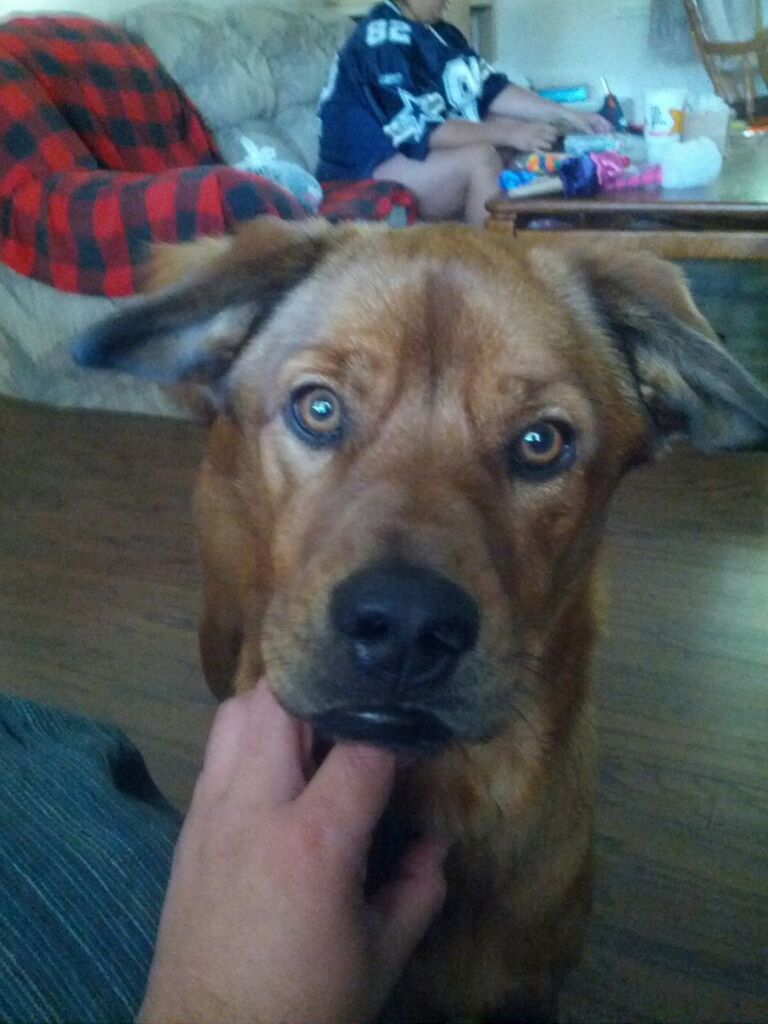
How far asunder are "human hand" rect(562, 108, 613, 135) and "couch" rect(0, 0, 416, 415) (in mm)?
1294

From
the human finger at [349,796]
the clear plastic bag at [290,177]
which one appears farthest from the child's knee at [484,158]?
the human finger at [349,796]

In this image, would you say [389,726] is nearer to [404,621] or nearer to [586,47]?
[404,621]

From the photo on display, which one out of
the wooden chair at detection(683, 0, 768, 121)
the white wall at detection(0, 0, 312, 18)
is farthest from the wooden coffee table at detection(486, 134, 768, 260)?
the wooden chair at detection(683, 0, 768, 121)

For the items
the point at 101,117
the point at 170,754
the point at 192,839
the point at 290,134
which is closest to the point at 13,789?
the point at 192,839

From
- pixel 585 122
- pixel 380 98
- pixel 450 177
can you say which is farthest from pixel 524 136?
pixel 585 122

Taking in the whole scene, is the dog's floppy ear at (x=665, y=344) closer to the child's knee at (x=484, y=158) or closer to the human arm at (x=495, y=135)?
the child's knee at (x=484, y=158)

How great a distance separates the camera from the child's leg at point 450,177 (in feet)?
12.1

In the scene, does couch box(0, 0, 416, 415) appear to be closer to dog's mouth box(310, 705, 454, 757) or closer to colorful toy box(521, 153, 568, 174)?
colorful toy box(521, 153, 568, 174)

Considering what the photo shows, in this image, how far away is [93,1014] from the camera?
59 cm

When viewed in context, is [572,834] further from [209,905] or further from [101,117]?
[101,117]

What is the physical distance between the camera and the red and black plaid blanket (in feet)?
8.19

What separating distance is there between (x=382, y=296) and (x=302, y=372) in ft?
0.42

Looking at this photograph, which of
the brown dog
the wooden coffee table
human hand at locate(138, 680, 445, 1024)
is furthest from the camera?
the wooden coffee table

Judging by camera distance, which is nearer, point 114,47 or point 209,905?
point 209,905
